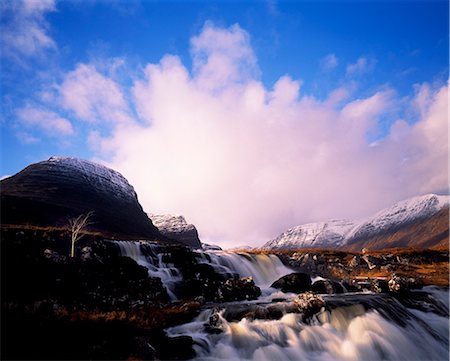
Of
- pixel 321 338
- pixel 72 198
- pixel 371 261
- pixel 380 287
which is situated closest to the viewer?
pixel 321 338

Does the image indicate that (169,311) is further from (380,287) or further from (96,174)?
(96,174)

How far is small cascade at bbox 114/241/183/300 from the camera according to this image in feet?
81.9

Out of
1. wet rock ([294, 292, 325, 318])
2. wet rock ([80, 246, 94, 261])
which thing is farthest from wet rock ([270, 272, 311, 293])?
wet rock ([80, 246, 94, 261])

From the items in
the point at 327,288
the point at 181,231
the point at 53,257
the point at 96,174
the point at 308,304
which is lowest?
the point at 308,304

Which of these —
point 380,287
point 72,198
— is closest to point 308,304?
point 380,287

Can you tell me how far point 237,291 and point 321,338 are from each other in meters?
10.4

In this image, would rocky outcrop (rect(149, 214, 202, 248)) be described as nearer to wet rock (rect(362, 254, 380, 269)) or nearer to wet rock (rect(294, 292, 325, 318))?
wet rock (rect(362, 254, 380, 269))

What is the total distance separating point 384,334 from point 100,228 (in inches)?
2946

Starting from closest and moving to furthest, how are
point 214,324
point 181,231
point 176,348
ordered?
1. point 176,348
2. point 214,324
3. point 181,231

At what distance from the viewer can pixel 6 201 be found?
64500 mm

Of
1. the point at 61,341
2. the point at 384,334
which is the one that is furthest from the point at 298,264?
the point at 61,341

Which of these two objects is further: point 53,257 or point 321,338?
point 53,257

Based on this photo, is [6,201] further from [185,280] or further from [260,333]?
[260,333]

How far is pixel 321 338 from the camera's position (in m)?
15.2
